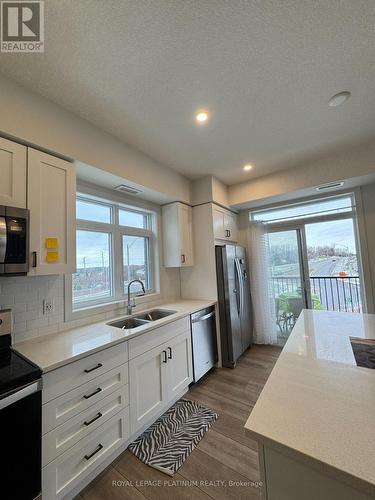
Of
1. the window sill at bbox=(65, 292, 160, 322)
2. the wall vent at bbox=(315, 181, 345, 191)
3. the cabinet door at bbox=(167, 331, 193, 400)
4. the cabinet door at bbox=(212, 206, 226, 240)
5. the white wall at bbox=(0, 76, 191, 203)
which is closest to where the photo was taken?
the white wall at bbox=(0, 76, 191, 203)

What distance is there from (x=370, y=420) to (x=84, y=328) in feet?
6.57

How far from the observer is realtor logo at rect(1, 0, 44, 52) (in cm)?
112

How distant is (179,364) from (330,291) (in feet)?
8.54

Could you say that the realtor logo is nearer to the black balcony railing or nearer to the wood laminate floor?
the wood laminate floor

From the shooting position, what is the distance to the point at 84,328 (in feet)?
6.35

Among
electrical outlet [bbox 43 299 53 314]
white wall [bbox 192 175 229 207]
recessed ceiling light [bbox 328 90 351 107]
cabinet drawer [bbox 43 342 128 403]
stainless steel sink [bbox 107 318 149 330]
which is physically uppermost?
recessed ceiling light [bbox 328 90 351 107]

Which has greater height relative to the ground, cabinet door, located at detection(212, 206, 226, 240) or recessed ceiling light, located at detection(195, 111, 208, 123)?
recessed ceiling light, located at detection(195, 111, 208, 123)

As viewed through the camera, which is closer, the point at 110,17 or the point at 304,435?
the point at 304,435

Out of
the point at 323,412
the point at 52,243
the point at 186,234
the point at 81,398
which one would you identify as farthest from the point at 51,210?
the point at 323,412

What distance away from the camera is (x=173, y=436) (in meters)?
1.76

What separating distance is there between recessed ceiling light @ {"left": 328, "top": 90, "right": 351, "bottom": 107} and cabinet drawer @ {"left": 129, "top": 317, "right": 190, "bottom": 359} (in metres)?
2.46

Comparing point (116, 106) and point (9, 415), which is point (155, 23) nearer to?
point (116, 106)

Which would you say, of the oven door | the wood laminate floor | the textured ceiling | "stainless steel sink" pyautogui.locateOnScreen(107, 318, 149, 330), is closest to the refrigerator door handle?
the wood laminate floor

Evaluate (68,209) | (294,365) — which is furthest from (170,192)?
(294,365)
